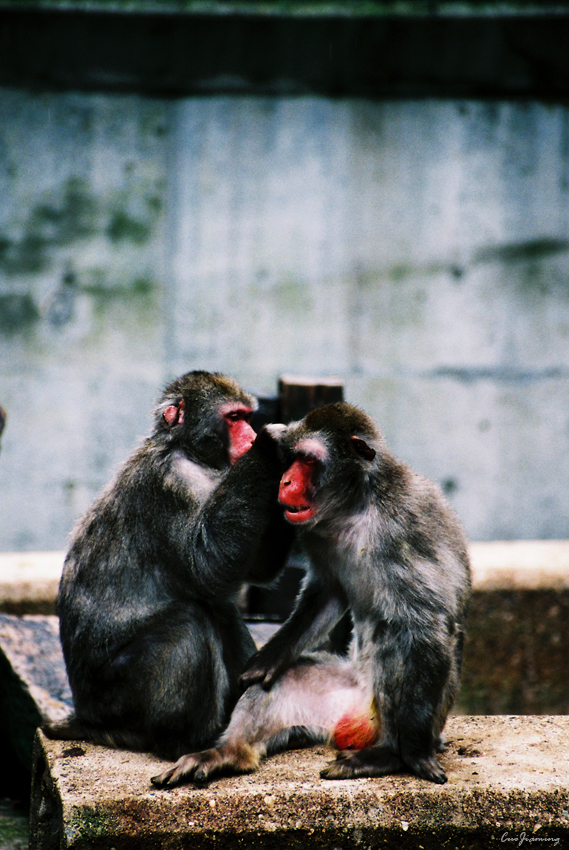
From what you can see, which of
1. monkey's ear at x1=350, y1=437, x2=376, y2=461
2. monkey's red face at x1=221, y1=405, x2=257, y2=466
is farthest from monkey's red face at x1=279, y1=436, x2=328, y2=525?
monkey's red face at x1=221, y1=405, x2=257, y2=466

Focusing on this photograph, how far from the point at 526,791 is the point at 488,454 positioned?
19.9 feet

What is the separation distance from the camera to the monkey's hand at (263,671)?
3.40 metres

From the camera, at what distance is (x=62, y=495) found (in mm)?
8711

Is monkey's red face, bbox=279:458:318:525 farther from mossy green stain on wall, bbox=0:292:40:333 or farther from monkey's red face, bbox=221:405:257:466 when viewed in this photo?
mossy green stain on wall, bbox=0:292:40:333

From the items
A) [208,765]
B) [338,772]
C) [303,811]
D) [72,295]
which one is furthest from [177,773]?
[72,295]

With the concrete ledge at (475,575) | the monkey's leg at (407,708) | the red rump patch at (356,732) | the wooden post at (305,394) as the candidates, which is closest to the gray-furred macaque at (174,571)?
the red rump patch at (356,732)

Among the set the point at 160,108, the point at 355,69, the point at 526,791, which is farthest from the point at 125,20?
the point at 526,791

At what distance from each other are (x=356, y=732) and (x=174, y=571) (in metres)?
0.87

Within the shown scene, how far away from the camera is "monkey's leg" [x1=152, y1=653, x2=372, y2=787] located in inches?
129

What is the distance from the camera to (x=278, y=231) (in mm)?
8586

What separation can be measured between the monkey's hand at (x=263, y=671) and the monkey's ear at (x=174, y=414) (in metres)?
0.92

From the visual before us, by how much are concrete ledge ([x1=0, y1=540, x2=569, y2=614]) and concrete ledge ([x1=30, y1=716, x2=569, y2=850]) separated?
2687mm

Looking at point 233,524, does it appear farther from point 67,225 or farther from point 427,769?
point 67,225

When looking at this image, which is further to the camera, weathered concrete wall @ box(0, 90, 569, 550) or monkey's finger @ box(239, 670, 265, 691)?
weathered concrete wall @ box(0, 90, 569, 550)
